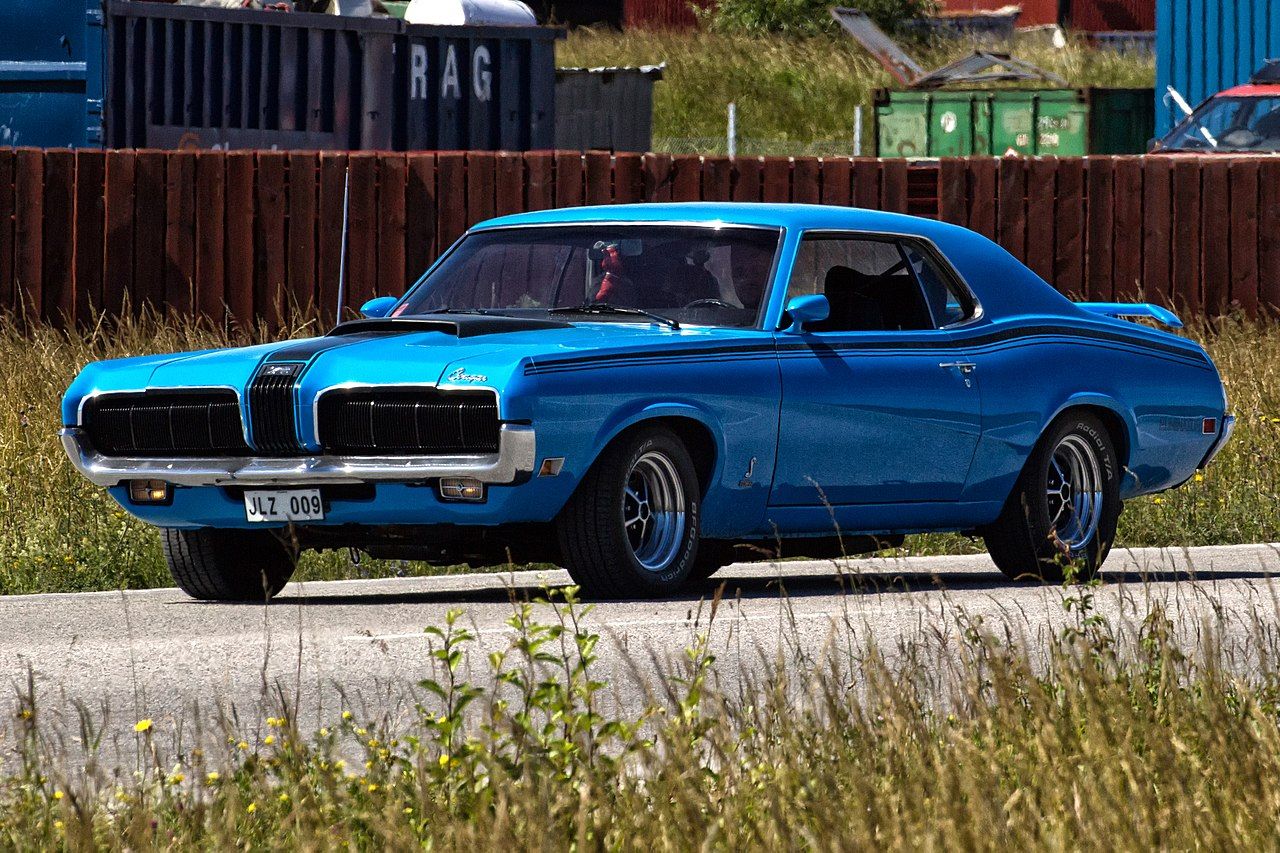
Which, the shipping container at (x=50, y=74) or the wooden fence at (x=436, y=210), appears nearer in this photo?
the wooden fence at (x=436, y=210)

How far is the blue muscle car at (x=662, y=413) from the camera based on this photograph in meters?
8.45

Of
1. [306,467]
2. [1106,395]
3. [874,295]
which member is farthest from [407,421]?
[1106,395]

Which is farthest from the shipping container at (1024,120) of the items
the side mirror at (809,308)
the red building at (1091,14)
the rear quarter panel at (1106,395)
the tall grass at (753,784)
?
the tall grass at (753,784)

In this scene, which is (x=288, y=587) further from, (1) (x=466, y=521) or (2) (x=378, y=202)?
(2) (x=378, y=202)

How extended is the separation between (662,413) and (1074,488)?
254 cm

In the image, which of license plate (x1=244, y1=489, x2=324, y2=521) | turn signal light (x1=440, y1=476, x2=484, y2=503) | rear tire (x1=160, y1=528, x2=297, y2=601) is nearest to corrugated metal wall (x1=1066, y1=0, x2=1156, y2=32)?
rear tire (x1=160, y1=528, x2=297, y2=601)

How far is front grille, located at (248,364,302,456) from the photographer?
858 centimetres

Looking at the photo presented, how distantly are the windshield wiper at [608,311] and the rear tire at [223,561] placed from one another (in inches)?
56.0

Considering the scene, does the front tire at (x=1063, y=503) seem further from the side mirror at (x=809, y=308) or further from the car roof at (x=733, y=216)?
the side mirror at (x=809, y=308)

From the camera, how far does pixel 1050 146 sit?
36.2 metres

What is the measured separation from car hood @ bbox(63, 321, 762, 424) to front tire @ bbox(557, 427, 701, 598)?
39 centimetres

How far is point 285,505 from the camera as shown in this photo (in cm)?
866

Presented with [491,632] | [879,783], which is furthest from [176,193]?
Result: [879,783]

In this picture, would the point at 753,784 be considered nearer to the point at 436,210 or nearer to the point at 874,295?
the point at 874,295
